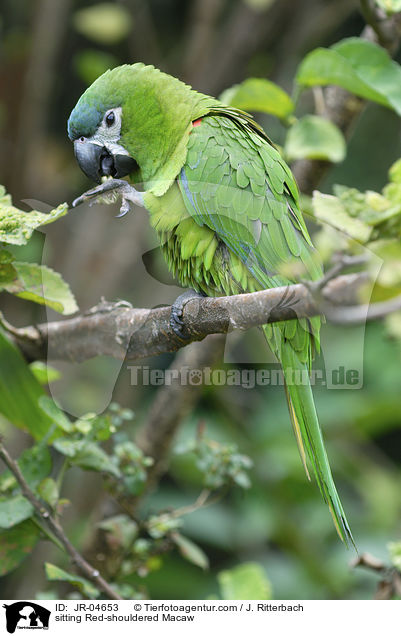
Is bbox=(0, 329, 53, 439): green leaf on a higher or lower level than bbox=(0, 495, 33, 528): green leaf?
higher

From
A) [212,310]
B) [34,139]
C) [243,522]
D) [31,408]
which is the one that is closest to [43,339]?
[31,408]

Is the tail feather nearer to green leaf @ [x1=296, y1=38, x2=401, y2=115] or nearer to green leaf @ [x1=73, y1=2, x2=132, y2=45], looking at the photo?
green leaf @ [x1=296, y1=38, x2=401, y2=115]

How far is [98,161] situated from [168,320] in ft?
0.81

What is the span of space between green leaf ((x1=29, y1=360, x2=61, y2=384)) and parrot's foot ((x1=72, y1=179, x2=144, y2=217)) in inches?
10.5

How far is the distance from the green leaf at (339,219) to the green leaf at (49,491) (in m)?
0.49

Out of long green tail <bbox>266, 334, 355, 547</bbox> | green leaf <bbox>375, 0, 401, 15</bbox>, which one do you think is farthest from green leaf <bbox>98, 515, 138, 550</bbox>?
green leaf <bbox>375, 0, 401, 15</bbox>

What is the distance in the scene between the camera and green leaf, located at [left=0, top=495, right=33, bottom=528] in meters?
0.80

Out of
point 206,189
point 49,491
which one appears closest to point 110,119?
point 206,189

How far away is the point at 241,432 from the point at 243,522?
0.75 feet

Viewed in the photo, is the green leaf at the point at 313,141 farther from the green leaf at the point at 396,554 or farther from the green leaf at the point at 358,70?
the green leaf at the point at 396,554

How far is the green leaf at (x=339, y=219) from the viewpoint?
82 cm

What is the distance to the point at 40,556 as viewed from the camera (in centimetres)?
130
